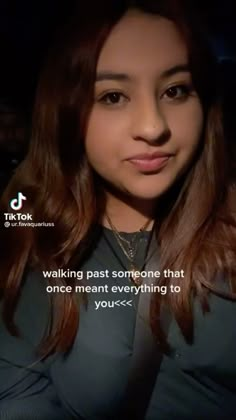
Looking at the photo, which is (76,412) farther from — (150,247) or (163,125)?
Answer: (163,125)

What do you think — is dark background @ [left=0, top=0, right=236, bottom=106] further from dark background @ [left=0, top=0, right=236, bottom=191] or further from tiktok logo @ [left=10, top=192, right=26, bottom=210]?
tiktok logo @ [left=10, top=192, right=26, bottom=210]

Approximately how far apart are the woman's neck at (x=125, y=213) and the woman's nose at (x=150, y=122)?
136mm

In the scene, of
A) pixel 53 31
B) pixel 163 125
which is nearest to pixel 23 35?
pixel 53 31

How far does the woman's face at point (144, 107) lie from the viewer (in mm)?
733

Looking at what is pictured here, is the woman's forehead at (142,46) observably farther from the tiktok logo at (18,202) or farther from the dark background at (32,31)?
the tiktok logo at (18,202)

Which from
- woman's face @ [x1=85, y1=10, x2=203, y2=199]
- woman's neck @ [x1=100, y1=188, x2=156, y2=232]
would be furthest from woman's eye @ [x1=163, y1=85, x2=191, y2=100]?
woman's neck @ [x1=100, y1=188, x2=156, y2=232]

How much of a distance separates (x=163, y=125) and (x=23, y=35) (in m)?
0.24

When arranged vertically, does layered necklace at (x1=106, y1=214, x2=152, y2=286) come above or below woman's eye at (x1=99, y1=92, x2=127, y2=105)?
below

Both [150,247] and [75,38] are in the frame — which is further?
[150,247]

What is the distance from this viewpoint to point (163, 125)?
75 centimetres

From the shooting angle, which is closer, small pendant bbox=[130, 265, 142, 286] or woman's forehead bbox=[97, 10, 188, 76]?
woman's forehead bbox=[97, 10, 188, 76]

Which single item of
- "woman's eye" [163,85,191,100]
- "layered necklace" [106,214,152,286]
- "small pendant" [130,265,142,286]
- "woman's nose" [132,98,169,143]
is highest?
"woman's eye" [163,85,191,100]

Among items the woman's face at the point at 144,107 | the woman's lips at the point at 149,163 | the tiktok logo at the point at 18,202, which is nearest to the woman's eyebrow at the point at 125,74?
the woman's face at the point at 144,107

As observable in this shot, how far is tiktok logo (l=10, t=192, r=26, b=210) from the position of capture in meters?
0.83
